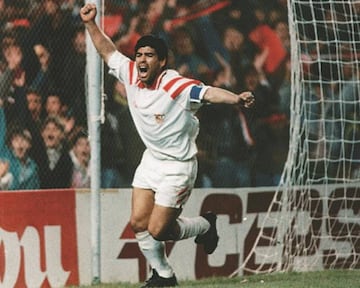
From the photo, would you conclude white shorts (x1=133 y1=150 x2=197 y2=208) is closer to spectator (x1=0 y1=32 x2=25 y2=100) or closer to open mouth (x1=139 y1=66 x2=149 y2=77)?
open mouth (x1=139 y1=66 x2=149 y2=77)

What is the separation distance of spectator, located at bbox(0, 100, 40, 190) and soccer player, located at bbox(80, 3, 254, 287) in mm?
1354

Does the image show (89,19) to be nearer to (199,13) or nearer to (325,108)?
(199,13)

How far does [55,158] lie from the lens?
11477mm

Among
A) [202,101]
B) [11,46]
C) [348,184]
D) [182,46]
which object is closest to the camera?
[202,101]

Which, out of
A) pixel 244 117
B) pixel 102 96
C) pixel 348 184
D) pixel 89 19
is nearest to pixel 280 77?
pixel 244 117

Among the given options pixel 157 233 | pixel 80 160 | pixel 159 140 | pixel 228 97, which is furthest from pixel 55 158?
pixel 228 97

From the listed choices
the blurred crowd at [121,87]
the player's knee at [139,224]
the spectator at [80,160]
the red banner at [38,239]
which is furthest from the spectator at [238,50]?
the player's knee at [139,224]

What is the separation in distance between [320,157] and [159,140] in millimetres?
3382

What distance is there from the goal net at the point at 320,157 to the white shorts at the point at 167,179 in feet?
8.61

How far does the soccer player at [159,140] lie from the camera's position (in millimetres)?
10016

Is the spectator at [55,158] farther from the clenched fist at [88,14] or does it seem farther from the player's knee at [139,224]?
the player's knee at [139,224]

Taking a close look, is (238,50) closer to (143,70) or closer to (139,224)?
(143,70)

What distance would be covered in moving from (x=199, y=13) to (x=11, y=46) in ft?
6.76

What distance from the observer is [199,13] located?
40.9ft
